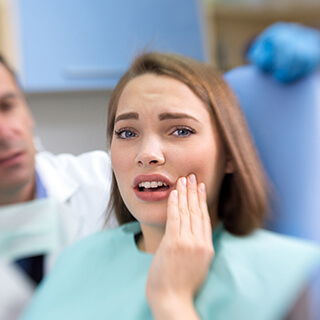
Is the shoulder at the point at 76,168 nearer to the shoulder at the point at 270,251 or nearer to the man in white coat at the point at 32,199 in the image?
the man in white coat at the point at 32,199

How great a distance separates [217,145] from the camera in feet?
1.03

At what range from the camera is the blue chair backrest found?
378 mm

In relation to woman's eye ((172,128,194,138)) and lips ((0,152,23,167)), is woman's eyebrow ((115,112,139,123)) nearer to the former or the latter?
woman's eye ((172,128,194,138))

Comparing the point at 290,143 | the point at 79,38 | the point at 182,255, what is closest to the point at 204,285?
the point at 182,255

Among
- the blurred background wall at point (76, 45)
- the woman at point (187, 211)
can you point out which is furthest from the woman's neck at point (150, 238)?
the blurred background wall at point (76, 45)

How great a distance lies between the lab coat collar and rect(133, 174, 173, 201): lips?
0.44 feet

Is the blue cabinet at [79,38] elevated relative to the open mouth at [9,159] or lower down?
elevated

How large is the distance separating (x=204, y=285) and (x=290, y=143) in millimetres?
165

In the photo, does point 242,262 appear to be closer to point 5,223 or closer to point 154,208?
point 154,208

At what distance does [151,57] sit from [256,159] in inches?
4.7

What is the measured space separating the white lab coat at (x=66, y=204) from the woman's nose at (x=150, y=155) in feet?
0.30

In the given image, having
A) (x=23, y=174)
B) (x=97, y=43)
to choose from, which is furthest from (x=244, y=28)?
(x=23, y=174)

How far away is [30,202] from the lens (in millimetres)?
418

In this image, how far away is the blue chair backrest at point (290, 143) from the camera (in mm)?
378
